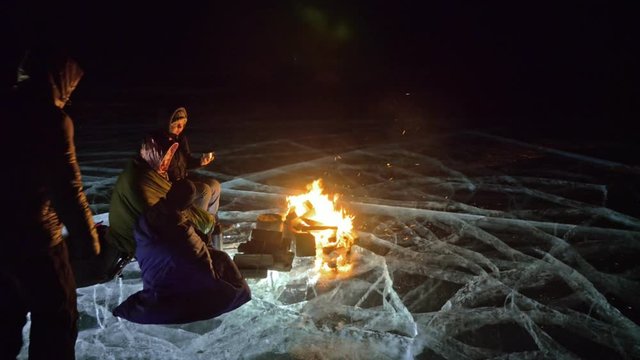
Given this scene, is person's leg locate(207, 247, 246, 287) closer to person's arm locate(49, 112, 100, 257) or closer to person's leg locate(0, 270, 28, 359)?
person's arm locate(49, 112, 100, 257)

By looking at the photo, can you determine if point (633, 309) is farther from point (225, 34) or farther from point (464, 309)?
point (225, 34)

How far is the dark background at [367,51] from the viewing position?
53.1ft

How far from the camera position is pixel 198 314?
11.7ft

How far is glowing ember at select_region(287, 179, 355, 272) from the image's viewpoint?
4.74m

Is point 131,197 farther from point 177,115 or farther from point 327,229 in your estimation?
point 327,229

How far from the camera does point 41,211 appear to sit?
2436 mm

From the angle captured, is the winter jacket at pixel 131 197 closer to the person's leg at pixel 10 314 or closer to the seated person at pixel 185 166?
the seated person at pixel 185 166

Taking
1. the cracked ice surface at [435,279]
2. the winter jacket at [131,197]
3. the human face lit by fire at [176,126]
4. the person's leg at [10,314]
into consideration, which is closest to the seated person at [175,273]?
the cracked ice surface at [435,279]

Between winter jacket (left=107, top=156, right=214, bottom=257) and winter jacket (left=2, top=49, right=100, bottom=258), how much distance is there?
1.15m

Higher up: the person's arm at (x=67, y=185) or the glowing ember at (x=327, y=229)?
the person's arm at (x=67, y=185)

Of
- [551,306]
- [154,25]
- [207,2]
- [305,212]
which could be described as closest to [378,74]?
[207,2]

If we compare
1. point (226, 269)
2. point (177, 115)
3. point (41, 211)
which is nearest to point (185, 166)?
point (177, 115)

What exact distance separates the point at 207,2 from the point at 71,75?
77.4 feet

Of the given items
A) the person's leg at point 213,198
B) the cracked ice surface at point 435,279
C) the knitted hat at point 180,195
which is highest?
the knitted hat at point 180,195
